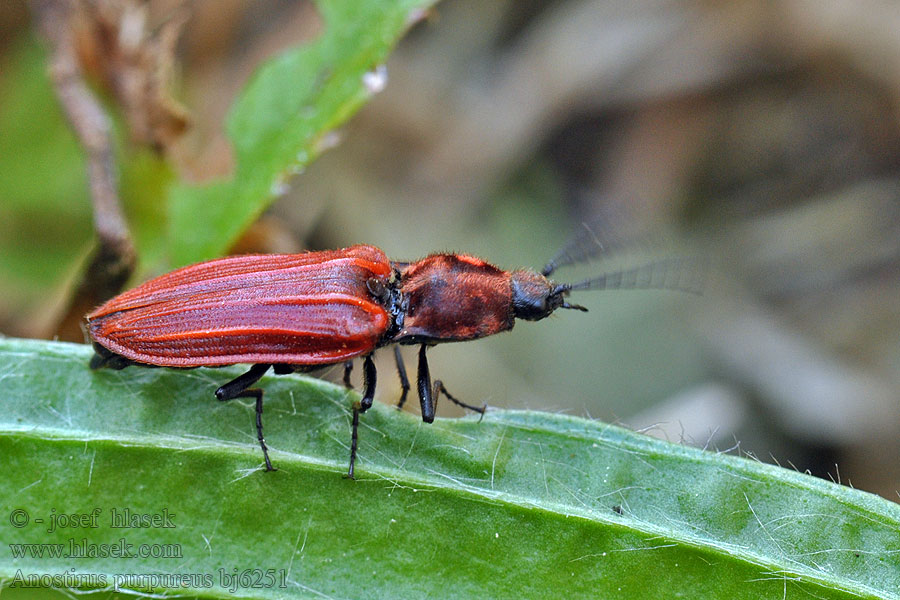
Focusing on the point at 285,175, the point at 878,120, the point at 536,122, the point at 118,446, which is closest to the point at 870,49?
the point at 878,120

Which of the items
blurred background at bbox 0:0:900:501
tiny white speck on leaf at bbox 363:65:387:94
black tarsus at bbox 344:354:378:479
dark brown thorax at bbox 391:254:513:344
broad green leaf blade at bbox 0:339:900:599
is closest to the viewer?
broad green leaf blade at bbox 0:339:900:599

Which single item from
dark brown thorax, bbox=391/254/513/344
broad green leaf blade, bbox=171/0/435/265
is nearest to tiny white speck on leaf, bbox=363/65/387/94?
broad green leaf blade, bbox=171/0/435/265

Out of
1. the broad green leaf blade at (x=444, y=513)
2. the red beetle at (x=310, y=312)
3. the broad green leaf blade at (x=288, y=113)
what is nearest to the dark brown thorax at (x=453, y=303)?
the red beetle at (x=310, y=312)

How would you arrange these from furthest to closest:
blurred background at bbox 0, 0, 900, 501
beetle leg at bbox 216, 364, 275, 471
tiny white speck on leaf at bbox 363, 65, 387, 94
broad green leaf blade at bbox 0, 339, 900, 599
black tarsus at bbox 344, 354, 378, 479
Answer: blurred background at bbox 0, 0, 900, 501
tiny white speck on leaf at bbox 363, 65, 387, 94
beetle leg at bbox 216, 364, 275, 471
black tarsus at bbox 344, 354, 378, 479
broad green leaf blade at bbox 0, 339, 900, 599

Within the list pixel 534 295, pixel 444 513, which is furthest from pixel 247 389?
pixel 534 295

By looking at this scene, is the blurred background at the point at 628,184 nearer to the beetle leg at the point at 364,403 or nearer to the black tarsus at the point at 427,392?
the black tarsus at the point at 427,392

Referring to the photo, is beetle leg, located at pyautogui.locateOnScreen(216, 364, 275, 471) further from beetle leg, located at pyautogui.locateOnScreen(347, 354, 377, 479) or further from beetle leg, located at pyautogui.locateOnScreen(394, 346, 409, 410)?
beetle leg, located at pyautogui.locateOnScreen(394, 346, 409, 410)

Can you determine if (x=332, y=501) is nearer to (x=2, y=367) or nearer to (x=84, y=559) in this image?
(x=84, y=559)
